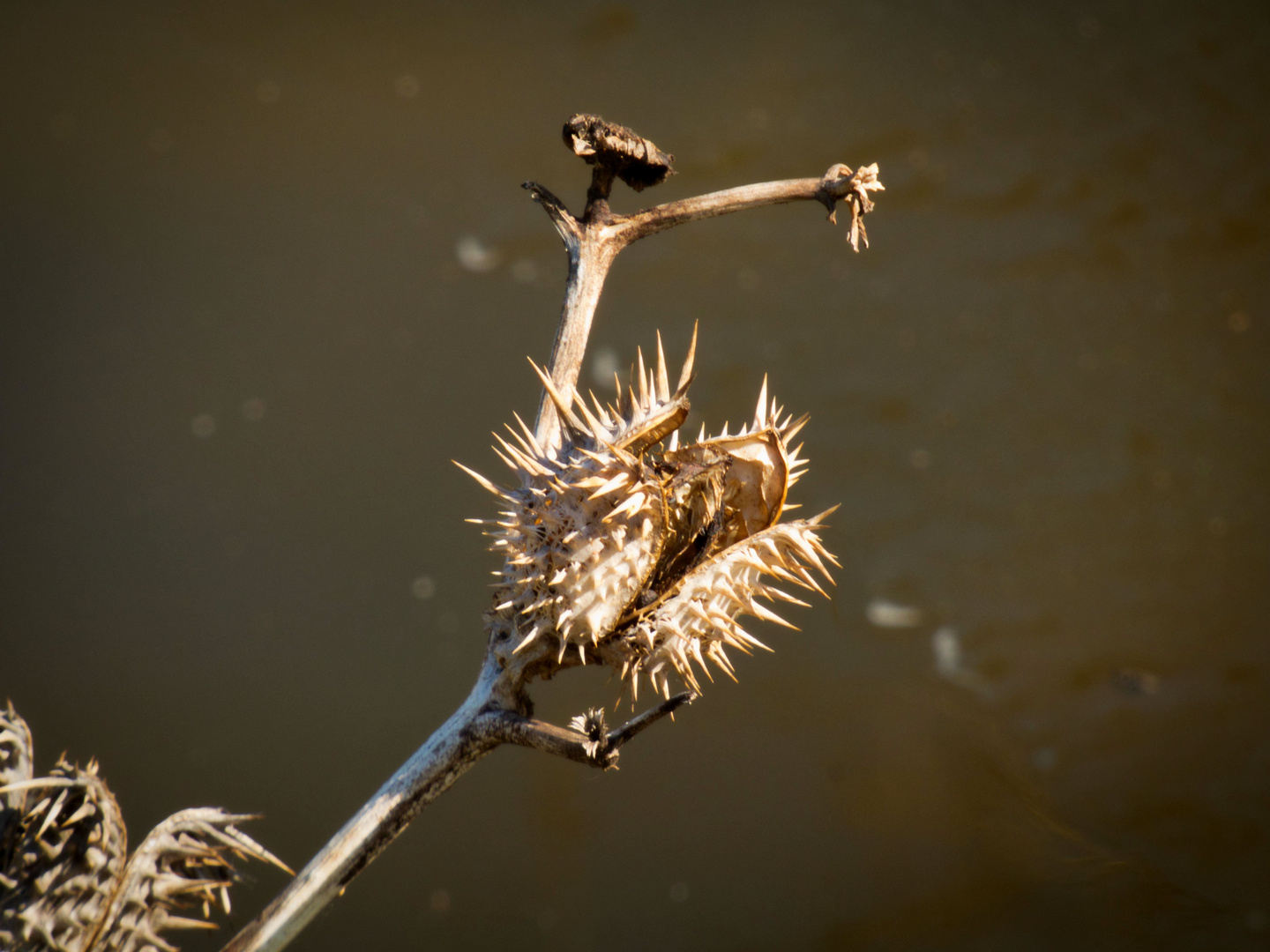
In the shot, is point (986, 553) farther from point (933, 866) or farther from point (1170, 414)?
point (933, 866)

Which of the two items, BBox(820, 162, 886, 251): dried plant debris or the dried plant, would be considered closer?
the dried plant

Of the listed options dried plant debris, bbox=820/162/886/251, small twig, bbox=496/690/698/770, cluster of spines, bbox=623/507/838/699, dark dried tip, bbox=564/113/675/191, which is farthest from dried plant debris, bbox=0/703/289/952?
dried plant debris, bbox=820/162/886/251

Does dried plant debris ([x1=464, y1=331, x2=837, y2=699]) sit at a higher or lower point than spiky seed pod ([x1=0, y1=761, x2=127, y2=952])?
higher

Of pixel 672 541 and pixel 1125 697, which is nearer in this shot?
pixel 672 541

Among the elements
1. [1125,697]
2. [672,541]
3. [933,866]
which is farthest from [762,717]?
[672,541]

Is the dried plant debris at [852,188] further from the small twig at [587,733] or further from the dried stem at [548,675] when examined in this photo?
the small twig at [587,733]

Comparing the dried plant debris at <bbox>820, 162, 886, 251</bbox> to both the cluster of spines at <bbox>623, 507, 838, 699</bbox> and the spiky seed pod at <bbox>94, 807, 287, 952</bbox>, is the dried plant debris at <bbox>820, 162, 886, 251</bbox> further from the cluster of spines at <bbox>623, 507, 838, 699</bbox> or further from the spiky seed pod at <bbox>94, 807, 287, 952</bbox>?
the spiky seed pod at <bbox>94, 807, 287, 952</bbox>

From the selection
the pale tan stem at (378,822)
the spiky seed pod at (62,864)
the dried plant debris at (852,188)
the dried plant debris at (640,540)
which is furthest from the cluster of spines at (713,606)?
the spiky seed pod at (62,864)

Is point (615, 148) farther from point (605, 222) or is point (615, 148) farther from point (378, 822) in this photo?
point (378, 822)

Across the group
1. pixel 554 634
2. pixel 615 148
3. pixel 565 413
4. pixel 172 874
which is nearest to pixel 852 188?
pixel 615 148
